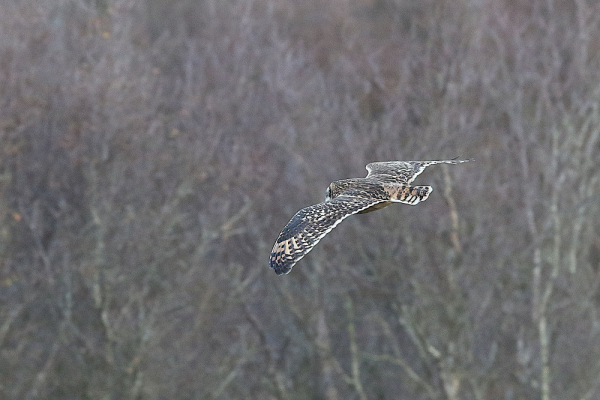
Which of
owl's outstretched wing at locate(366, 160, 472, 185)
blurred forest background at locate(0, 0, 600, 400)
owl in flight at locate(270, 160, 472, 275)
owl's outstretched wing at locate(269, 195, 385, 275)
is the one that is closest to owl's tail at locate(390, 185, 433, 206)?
owl in flight at locate(270, 160, 472, 275)

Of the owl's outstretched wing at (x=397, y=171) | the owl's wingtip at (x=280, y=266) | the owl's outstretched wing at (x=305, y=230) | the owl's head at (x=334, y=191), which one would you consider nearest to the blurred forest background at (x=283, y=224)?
the owl's outstretched wing at (x=397, y=171)

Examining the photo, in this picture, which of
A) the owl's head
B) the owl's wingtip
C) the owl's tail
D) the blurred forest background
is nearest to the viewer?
the owl's wingtip

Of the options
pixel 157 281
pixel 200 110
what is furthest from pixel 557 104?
pixel 157 281

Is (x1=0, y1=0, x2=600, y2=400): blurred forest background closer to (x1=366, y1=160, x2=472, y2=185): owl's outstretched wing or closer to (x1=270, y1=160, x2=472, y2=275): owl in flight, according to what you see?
(x1=366, y1=160, x2=472, y2=185): owl's outstretched wing

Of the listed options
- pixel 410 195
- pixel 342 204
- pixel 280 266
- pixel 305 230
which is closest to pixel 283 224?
pixel 410 195

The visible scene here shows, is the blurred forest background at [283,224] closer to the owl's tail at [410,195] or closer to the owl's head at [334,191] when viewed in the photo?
the owl's head at [334,191]

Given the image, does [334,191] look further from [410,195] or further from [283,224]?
[283,224]
